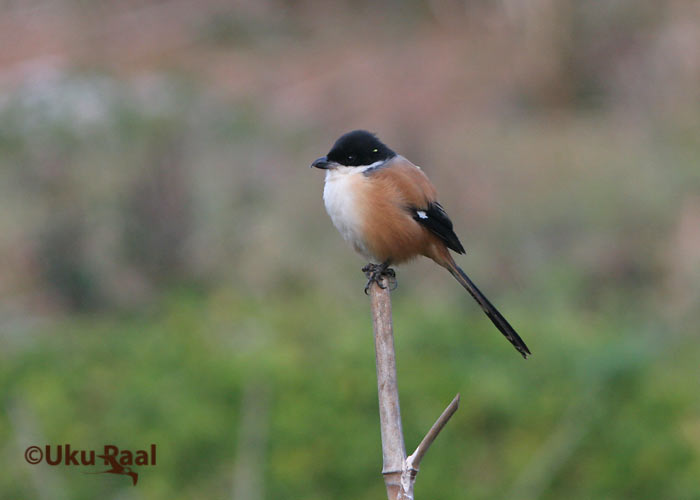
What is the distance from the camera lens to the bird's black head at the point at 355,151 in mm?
3682

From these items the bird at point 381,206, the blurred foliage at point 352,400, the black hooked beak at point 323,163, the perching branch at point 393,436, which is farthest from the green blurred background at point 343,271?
the perching branch at point 393,436

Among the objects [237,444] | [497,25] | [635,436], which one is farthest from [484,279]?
[497,25]

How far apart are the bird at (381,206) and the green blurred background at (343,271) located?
5.80ft

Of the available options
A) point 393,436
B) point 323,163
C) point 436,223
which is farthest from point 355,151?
point 393,436

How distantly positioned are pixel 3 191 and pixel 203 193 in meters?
1.55

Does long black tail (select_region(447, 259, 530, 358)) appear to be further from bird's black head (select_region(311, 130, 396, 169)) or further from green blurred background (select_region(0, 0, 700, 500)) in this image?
green blurred background (select_region(0, 0, 700, 500))

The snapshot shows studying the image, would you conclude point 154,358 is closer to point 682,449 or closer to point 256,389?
point 256,389

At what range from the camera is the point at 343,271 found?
7.58 meters

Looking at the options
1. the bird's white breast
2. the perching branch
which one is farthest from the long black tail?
the perching branch

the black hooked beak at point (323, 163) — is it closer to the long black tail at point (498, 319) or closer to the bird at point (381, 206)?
the bird at point (381, 206)

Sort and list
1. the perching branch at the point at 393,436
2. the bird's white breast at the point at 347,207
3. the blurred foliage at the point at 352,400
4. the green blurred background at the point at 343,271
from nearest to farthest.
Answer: the perching branch at the point at 393,436
the bird's white breast at the point at 347,207
the blurred foliage at the point at 352,400
the green blurred background at the point at 343,271

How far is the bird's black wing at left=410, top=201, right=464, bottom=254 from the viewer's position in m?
3.72

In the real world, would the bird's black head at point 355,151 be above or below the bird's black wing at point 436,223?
above

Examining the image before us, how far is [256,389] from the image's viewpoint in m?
5.73
